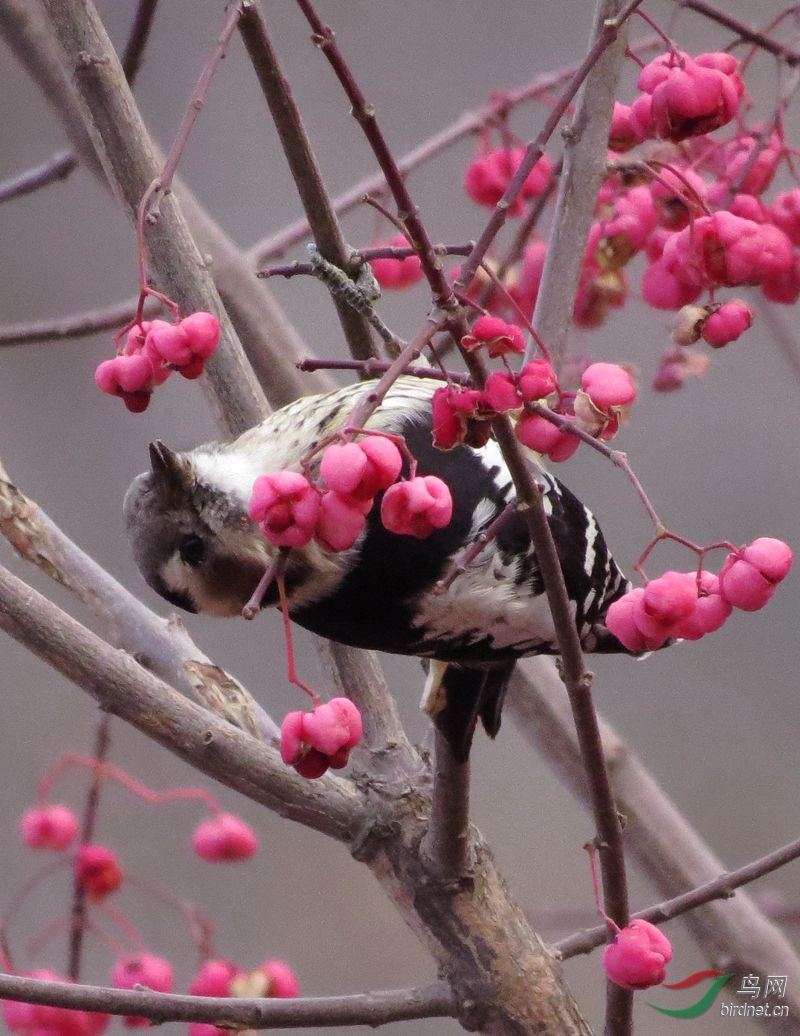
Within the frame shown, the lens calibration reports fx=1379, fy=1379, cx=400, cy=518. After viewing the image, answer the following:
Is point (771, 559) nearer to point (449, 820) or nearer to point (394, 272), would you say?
Answer: point (449, 820)

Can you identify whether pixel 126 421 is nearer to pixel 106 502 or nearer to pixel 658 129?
pixel 106 502

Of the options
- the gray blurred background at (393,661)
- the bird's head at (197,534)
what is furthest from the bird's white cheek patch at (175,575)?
the gray blurred background at (393,661)

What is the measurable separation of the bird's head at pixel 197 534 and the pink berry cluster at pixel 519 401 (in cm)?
36

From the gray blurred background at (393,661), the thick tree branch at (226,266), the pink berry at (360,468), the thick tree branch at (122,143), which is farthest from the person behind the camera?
the gray blurred background at (393,661)

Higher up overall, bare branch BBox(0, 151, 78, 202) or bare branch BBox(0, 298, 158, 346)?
bare branch BBox(0, 151, 78, 202)

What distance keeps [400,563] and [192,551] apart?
19cm

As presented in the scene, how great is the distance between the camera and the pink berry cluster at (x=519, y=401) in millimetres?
701

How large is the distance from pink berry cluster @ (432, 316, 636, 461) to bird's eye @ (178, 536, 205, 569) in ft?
1.26

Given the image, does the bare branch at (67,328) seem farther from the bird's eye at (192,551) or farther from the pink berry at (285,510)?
the pink berry at (285,510)

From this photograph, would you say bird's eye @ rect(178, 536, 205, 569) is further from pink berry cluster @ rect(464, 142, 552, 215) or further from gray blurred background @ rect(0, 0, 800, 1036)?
gray blurred background @ rect(0, 0, 800, 1036)

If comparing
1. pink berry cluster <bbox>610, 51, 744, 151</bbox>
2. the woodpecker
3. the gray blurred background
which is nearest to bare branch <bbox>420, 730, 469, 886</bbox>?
the woodpecker

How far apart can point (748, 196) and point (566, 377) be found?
391mm

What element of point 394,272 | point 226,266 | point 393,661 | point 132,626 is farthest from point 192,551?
point 393,661

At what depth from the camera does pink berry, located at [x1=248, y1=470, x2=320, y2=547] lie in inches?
26.6
